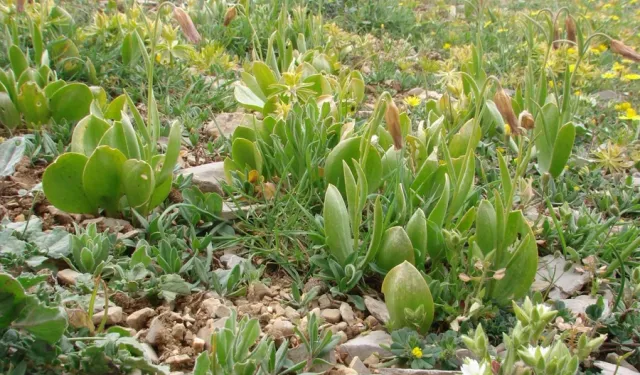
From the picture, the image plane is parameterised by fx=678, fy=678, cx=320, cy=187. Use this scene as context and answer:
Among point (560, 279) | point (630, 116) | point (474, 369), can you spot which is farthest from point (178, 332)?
point (630, 116)

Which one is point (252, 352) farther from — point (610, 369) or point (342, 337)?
point (610, 369)

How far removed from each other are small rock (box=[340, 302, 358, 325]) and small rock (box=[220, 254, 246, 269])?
0.38 meters

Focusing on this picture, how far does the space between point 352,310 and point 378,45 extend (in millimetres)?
3028

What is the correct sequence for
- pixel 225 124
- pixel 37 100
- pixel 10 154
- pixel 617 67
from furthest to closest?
pixel 617 67 < pixel 225 124 < pixel 37 100 < pixel 10 154

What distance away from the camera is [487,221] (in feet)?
6.66

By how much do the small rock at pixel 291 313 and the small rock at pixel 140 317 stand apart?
0.39 meters

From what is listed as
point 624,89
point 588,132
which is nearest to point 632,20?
A: point 624,89

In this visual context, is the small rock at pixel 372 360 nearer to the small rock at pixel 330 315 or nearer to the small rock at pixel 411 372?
the small rock at pixel 411 372

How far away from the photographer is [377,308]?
2.08m

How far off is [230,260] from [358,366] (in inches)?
25.2

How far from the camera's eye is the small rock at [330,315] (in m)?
2.04

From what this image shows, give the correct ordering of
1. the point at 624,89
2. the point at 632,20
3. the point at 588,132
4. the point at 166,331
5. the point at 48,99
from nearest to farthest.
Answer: the point at 166,331, the point at 48,99, the point at 588,132, the point at 624,89, the point at 632,20

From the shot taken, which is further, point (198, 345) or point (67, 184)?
point (67, 184)

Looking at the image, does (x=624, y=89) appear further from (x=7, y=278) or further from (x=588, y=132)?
(x=7, y=278)
